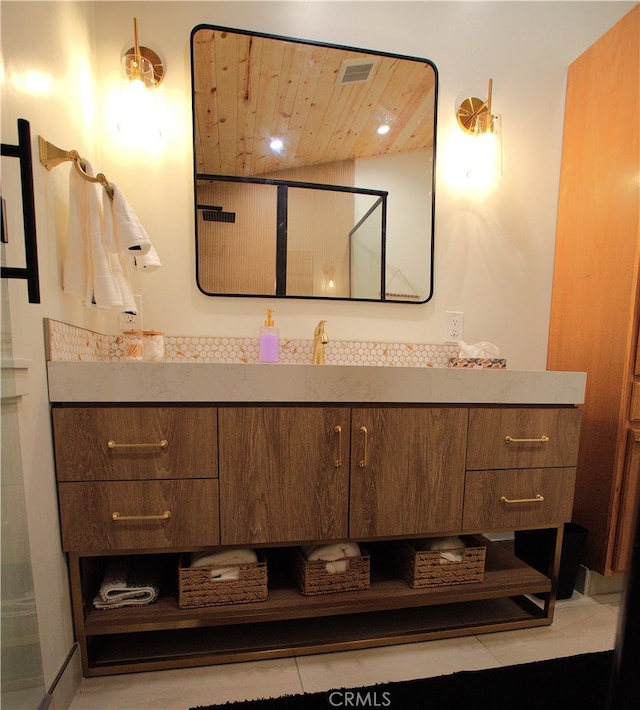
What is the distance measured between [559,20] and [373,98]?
0.92 m

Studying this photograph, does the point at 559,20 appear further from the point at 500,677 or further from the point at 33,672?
the point at 33,672

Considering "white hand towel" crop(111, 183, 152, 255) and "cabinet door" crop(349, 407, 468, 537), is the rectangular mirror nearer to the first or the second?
"white hand towel" crop(111, 183, 152, 255)

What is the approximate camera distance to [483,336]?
5.40 ft

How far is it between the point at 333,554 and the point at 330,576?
6 centimetres

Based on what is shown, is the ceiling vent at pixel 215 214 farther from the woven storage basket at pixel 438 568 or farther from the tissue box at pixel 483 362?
the woven storage basket at pixel 438 568

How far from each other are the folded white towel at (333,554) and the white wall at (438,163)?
2.16ft

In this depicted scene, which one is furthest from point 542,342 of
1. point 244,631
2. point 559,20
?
point 244,631

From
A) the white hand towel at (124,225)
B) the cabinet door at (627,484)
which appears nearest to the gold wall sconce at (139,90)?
the white hand towel at (124,225)

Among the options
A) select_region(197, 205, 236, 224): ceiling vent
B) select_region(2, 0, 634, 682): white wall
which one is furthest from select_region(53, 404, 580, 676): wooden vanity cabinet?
select_region(197, 205, 236, 224): ceiling vent

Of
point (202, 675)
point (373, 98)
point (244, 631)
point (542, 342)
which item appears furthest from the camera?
point (542, 342)

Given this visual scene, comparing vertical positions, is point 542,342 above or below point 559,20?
below

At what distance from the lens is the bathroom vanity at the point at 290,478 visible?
944 mm

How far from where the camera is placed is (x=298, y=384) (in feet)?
3.29

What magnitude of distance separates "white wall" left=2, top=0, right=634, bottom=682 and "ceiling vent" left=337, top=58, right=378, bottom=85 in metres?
0.07
